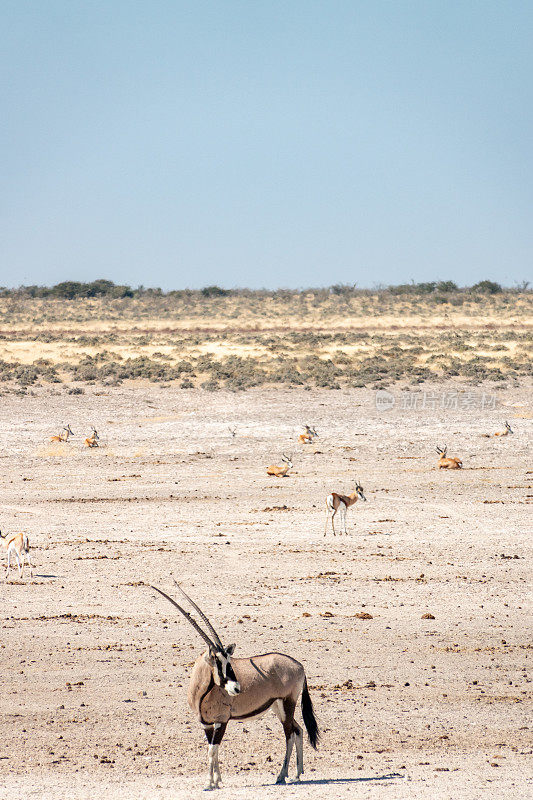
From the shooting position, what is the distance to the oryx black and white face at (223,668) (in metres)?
6.51

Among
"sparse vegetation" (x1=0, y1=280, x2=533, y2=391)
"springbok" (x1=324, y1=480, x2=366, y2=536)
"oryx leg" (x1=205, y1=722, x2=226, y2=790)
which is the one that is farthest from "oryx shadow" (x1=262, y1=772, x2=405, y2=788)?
"sparse vegetation" (x1=0, y1=280, x2=533, y2=391)

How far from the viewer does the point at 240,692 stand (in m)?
6.89

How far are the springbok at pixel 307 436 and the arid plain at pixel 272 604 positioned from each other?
0.81 ft

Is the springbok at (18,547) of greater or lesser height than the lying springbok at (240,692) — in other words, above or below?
below

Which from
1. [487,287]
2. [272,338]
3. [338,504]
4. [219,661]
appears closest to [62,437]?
[338,504]

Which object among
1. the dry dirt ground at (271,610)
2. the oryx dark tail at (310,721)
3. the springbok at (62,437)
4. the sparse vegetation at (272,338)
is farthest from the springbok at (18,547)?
the sparse vegetation at (272,338)

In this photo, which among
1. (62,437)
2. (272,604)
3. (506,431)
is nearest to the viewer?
(272,604)

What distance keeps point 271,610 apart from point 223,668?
231 inches

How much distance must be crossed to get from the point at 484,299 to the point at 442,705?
75779mm

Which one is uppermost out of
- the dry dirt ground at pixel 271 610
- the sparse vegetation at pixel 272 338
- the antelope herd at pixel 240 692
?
the sparse vegetation at pixel 272 338

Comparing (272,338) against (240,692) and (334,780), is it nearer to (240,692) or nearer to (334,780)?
(334,780)

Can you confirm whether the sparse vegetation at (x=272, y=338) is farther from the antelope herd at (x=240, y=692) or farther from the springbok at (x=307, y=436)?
the antelope herd at (x=240, y=692)

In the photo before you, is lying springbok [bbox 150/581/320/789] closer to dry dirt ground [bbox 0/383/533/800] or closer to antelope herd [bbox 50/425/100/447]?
dry dirt ground [bbox 0/383/533/800]

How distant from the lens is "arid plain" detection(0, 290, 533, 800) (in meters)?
7.68
